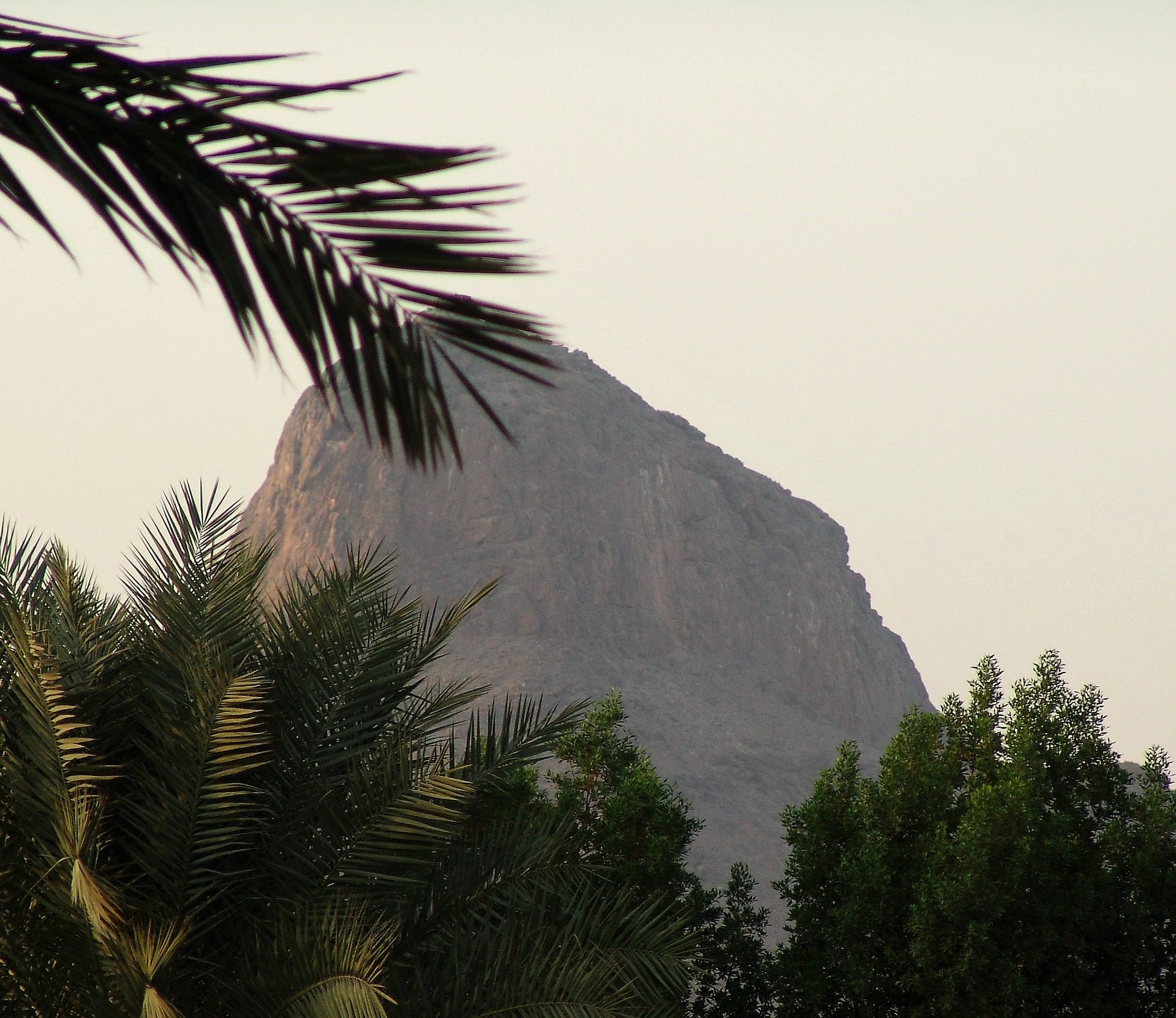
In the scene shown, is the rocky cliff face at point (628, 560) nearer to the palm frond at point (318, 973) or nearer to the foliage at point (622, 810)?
the foliage at point (622, 810)

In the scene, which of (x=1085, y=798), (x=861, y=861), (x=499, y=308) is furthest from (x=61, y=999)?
(x=1085, y=798)

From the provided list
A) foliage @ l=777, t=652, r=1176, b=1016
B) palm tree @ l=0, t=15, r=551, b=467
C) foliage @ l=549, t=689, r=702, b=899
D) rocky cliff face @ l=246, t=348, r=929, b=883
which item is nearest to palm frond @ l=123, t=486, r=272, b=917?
palm tree @ l=0, t=15, r=551, b=467

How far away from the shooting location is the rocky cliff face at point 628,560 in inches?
3270

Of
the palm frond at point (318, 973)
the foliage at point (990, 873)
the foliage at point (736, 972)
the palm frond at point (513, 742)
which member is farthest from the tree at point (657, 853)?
the palm frond at point (318, 973)

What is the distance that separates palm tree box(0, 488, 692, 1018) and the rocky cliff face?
225 ft

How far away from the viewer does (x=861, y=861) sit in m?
12.6

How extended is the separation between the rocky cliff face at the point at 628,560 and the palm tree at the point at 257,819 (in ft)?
225

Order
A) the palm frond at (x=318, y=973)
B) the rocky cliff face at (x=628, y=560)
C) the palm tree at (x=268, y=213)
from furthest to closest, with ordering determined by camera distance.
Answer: the rocky cliff face at (x=628, y=560) → the palm frond at (x=318, y=973) → the palm tree at (x=268, y=213)

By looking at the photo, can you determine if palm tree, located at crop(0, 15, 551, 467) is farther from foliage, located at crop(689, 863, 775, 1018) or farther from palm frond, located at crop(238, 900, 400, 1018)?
foliage, located at crop(689, 863, 775, 1018)

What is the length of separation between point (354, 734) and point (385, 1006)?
141 centimetres

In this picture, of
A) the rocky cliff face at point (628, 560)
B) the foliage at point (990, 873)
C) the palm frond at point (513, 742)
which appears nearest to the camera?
the palm frond at point (513, 742)

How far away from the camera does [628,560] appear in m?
97.1

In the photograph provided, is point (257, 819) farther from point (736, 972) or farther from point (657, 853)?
point (736, 972)

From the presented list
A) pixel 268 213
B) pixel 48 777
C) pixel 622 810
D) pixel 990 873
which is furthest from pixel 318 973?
pixel 622 810
